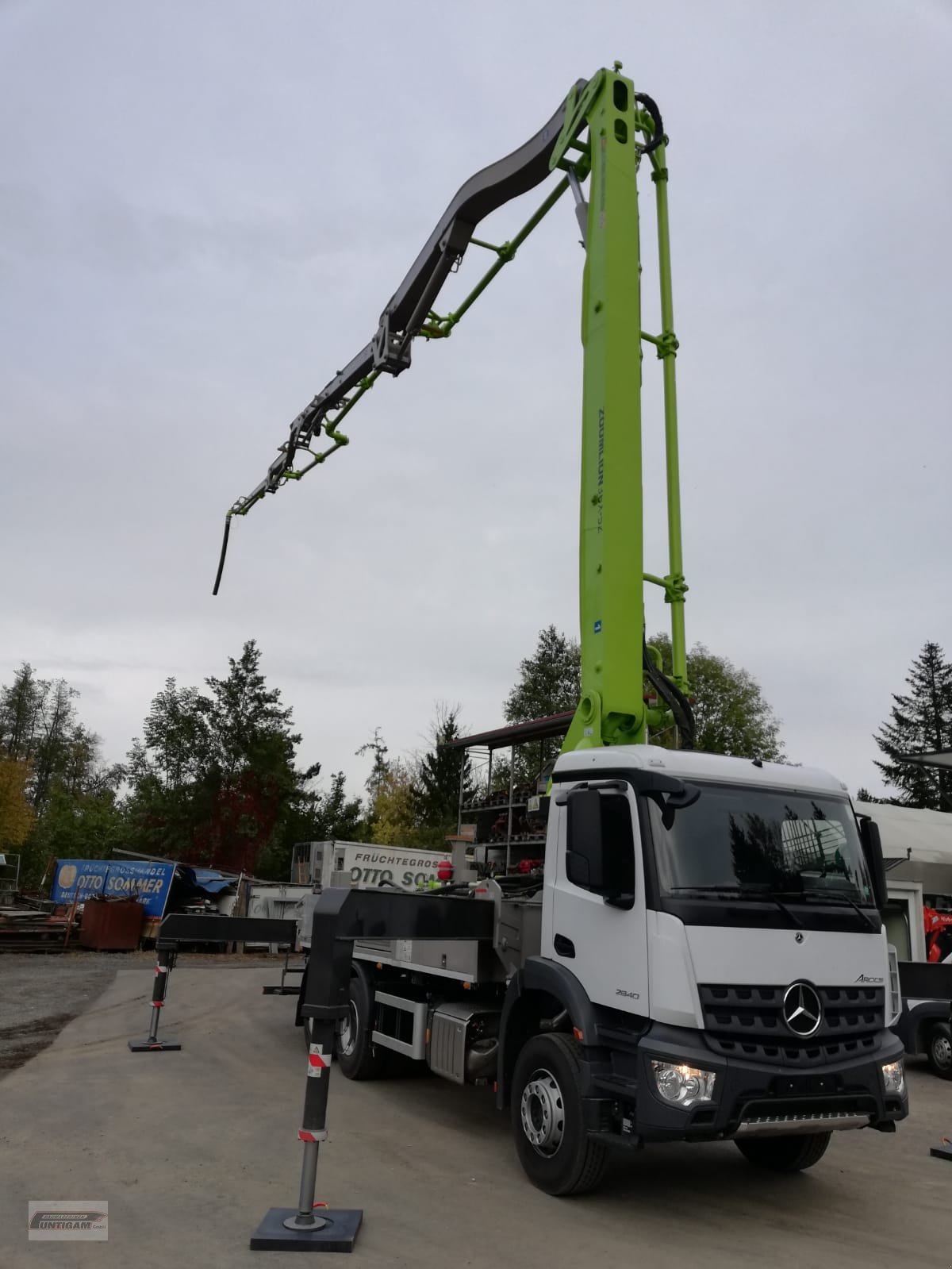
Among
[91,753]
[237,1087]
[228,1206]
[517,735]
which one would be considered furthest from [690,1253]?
[91,753]

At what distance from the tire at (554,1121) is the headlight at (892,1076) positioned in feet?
5.68

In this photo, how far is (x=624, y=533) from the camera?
7.38 meters

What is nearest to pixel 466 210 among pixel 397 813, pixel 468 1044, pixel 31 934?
pixel 468 1044

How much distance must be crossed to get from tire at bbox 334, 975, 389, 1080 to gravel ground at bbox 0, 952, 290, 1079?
129 inches

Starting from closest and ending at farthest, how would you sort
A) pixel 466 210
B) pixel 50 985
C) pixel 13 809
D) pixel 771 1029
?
pixel 771 1029
pixel 466 210
pixel 50 985
pixel 13 809

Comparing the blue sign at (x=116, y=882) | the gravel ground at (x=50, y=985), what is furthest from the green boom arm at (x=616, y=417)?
the blue sign at (x=116, y=882)

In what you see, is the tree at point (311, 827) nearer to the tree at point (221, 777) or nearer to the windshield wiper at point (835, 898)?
the tree at point (221, 777)

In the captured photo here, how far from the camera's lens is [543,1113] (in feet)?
→ 19.9

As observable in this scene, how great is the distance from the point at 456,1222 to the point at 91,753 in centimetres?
7415

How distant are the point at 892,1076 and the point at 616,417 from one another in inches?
192

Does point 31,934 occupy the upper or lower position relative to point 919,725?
lower

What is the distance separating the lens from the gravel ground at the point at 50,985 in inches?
444

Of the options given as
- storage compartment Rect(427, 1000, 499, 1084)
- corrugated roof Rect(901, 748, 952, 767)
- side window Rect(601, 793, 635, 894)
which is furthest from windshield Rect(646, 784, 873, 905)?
corrugated roof Rect(901, 748, 952, 767)

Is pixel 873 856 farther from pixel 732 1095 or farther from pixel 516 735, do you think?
pixel 516 735
